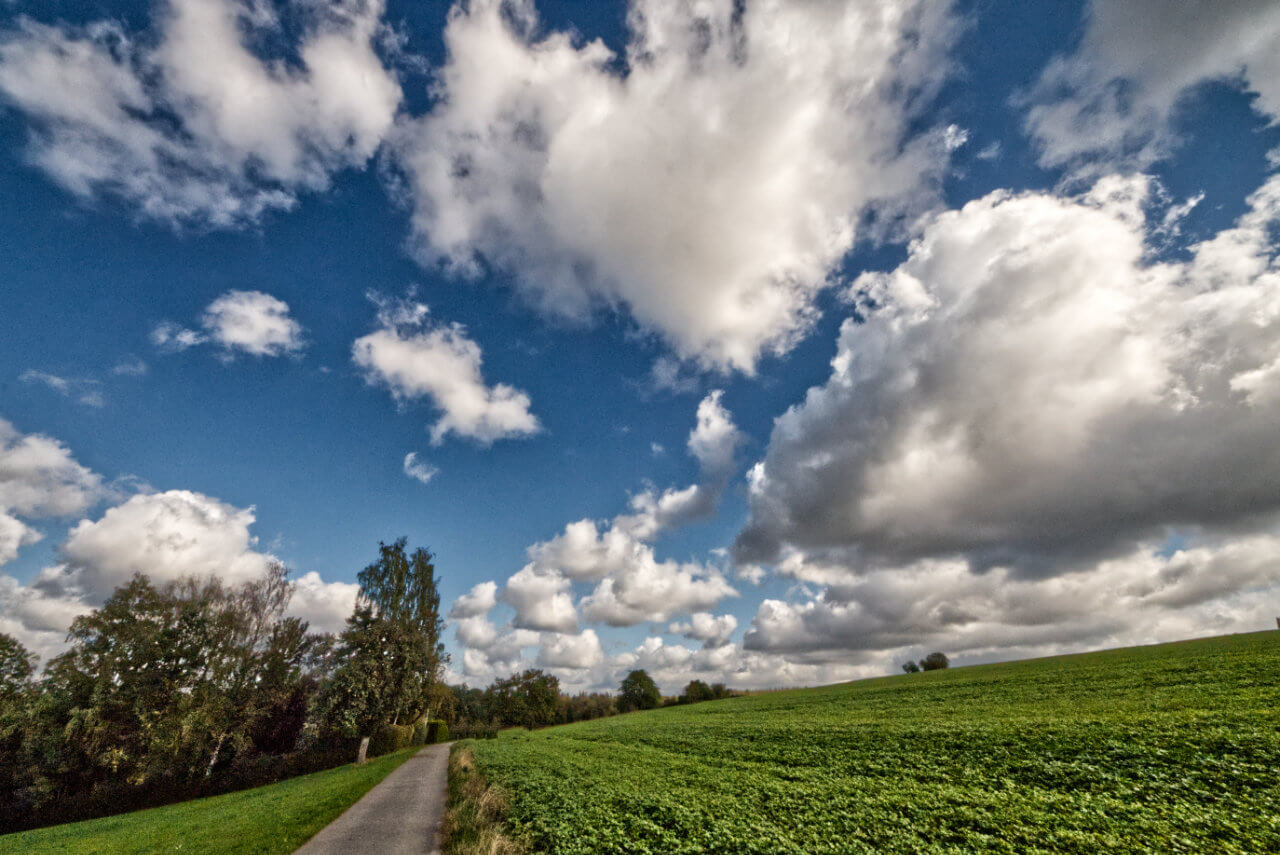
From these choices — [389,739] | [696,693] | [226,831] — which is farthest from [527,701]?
[226,831]

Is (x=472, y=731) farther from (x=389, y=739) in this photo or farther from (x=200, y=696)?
(x=200, y=696)

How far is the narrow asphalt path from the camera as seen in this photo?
14219 mm

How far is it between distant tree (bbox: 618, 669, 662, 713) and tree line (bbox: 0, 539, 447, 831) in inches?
2880

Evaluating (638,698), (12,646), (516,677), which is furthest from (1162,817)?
(638,698)

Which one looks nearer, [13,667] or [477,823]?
[477,823]

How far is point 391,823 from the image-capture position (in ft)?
55.9

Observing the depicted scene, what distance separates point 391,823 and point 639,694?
333ft

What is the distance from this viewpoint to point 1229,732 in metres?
14.1

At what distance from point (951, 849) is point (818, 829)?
281 cm

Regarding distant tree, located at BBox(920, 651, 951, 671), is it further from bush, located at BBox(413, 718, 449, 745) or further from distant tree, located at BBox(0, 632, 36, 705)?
distant tree, located at BBox(0, 632, 36, 705)

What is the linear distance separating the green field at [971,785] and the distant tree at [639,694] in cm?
9144

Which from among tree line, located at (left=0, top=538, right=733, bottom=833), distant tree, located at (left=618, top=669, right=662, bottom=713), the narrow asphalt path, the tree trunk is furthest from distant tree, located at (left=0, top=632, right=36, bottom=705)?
distant tree, located at (left=618, top=669, right=662, bottom=713)

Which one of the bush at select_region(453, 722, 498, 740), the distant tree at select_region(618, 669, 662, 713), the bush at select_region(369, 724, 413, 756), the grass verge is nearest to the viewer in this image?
the grass verge

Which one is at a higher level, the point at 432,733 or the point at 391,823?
the point at 432,733
